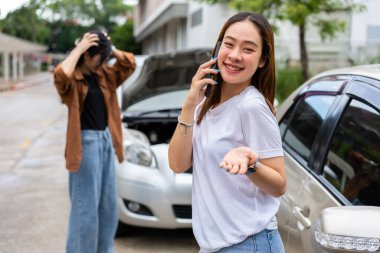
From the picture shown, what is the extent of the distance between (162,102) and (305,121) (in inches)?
107

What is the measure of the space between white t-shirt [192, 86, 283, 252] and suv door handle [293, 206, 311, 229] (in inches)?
17.7

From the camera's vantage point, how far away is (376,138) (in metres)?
2.52

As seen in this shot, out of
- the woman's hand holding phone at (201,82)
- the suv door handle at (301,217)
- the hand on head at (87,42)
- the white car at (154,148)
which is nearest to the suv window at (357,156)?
the suv door handle at (301,217)

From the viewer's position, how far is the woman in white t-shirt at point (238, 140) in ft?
6.10

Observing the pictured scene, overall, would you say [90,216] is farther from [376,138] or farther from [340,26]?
[340,26]

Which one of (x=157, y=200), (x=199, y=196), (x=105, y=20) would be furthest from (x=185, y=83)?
(x=105, y=20)

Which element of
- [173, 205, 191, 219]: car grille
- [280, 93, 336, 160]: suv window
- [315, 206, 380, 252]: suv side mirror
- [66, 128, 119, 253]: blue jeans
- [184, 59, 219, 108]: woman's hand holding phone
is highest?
[184, 59, 219, 108]: woman's hand holding phone

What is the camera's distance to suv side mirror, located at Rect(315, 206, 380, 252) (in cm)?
162

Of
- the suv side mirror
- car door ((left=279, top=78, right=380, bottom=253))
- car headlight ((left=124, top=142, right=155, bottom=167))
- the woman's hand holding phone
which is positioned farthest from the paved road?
the suv side mirror

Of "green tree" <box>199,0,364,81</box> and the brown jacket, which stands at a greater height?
"green tree" <box>199,0,364,81</box>

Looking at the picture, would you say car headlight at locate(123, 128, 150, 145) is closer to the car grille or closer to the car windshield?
the car windshield

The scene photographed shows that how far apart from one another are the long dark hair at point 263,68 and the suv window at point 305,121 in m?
1.07

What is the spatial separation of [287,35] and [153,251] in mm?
11968

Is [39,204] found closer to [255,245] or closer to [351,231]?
[255,245]
